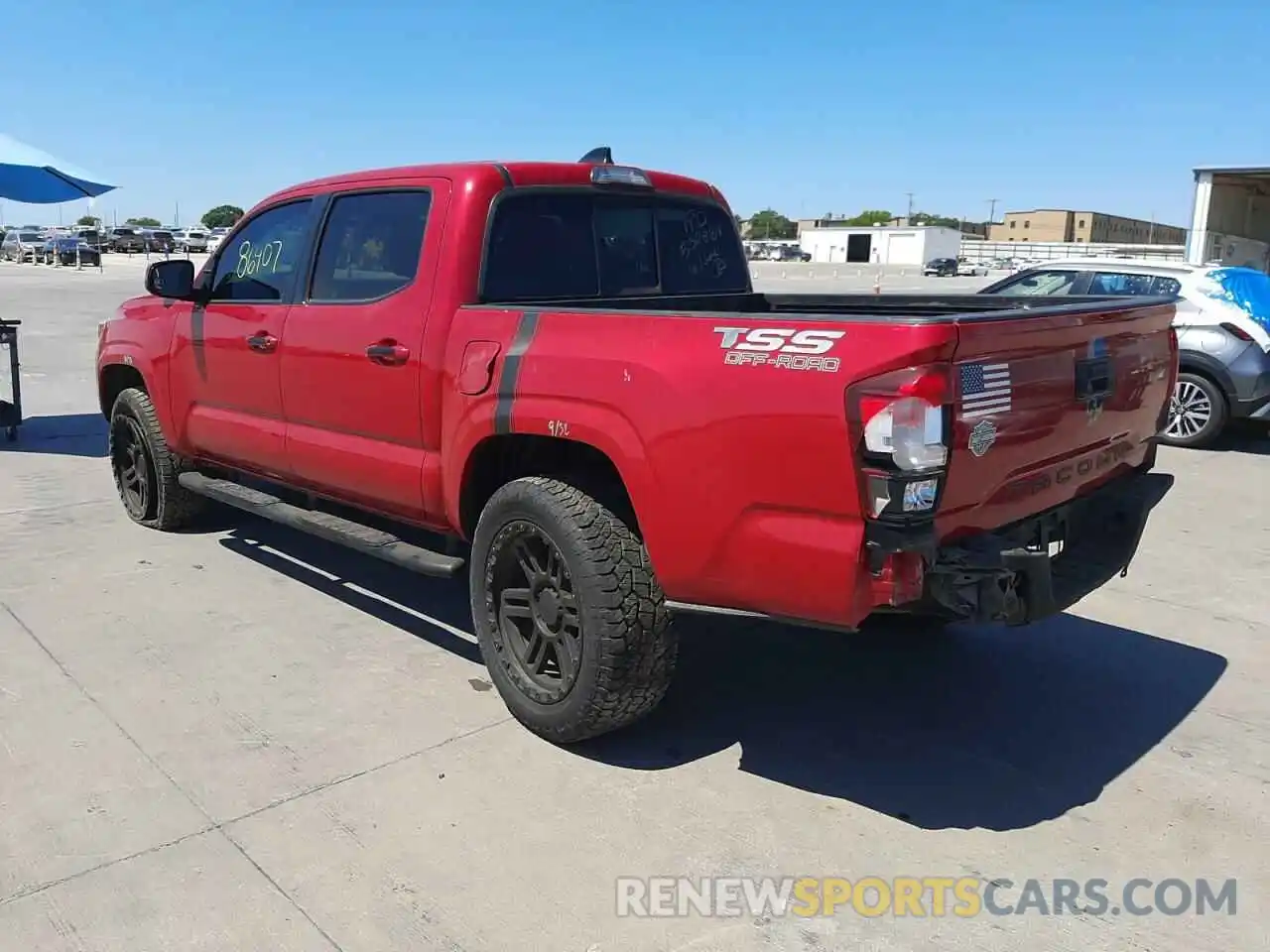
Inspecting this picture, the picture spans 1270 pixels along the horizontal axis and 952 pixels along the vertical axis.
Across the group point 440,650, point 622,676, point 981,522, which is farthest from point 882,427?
point 440,650

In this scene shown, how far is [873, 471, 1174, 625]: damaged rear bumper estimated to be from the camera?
3033 mm

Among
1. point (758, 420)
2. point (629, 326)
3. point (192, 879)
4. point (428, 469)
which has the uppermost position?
point (629, 326)

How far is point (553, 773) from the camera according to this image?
11.9 feet

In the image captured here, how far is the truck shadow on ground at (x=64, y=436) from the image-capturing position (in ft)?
29.7

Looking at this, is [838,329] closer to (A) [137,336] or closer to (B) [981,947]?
(B) [981,947]

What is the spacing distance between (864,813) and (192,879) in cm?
200

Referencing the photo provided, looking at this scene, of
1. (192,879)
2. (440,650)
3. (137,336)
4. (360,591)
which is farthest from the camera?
(137,336)

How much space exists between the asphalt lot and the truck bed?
59.0 inches

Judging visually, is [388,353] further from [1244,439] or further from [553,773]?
[1244,439]

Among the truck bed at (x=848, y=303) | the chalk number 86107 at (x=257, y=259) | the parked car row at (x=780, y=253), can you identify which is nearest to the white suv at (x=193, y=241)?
the parked car row at (x=780, y=253)

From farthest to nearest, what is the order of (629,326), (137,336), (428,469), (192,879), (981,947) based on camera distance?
(137,336) → (428,469) → (629,326) → (192,879) → (981,947)

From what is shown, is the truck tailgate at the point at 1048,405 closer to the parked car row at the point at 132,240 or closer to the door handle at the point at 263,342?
the door handle at the point at 263,342

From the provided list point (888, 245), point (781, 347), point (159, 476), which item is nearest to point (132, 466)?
point (159, 476)

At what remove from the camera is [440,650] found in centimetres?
468
